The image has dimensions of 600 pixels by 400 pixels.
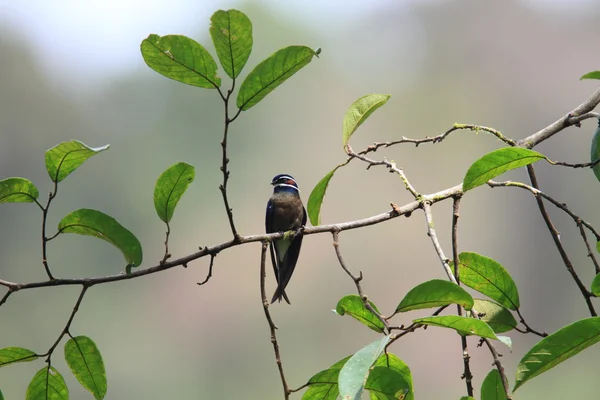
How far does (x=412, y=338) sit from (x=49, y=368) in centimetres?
2335

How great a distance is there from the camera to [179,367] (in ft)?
85.2

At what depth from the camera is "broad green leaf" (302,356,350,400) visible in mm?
1278

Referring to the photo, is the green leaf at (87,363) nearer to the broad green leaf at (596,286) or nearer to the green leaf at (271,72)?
the green leaf at (271,72)

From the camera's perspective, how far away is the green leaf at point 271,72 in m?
1.22

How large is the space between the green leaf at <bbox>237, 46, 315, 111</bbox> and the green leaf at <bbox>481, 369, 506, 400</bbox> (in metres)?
0.65

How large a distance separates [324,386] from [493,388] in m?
0.31

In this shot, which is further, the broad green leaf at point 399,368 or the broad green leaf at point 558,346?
the broad green leaf at point 399,368

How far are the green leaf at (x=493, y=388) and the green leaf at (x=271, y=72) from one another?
2.15ft

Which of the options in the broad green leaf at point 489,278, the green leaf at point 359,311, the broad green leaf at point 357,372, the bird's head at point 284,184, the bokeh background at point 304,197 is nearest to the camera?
the broad green leaf at point 357,372

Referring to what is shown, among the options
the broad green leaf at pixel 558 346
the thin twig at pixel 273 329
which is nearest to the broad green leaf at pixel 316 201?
the thin twig at pixel 273 329

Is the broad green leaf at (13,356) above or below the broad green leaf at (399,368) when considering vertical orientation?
above

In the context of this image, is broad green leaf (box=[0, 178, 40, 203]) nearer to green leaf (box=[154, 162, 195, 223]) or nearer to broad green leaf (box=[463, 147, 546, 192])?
green leaf (box=[154, 162, 195, 223])

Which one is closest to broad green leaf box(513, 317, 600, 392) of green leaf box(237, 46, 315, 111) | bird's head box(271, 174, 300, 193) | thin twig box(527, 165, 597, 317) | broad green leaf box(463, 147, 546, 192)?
thin twig box(527, 165, 597, 317)

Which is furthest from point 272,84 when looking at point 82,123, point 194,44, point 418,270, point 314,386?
point 82,123
